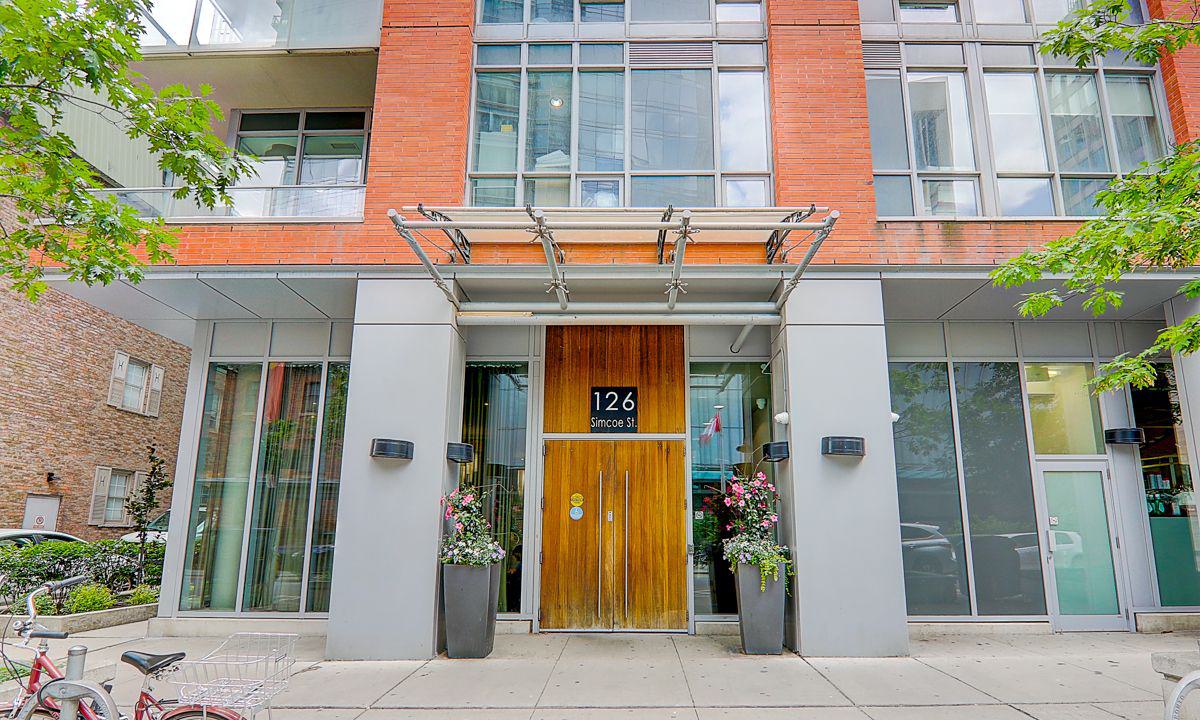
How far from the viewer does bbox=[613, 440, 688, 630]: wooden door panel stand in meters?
8.60

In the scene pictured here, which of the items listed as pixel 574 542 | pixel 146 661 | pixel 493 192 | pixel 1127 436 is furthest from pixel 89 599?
pixel 1127 436

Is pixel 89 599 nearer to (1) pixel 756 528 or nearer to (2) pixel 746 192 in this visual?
(1) pixel 756 528

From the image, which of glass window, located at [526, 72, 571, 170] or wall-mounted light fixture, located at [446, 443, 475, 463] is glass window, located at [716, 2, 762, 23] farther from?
wall-mounted light fixture, located at [446, 443, 475, 463]

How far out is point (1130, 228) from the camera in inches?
213

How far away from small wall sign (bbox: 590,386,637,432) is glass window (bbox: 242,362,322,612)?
12.3ft

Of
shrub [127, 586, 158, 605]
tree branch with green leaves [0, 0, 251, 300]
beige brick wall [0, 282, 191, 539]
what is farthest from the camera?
beige brick wall [0, 282, 191, 539]

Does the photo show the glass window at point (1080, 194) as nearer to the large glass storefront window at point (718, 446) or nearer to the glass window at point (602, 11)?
the large glass storefront window at point (718, 446)

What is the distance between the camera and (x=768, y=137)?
8836 millimetres

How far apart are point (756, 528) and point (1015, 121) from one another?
20.6ft

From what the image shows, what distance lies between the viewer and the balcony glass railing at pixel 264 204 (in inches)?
345

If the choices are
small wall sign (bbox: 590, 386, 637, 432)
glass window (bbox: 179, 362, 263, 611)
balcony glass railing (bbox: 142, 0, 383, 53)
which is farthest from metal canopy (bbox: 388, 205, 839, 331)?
glass window (bbox: 179, 362, 263, 611)

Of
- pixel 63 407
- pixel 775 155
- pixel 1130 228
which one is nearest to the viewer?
pixel 1130 228

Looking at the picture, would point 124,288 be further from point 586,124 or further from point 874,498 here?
point 874,498

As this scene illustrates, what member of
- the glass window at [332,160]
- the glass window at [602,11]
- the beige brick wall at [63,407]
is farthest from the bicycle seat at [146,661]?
the beige brick wall at [63,407]
